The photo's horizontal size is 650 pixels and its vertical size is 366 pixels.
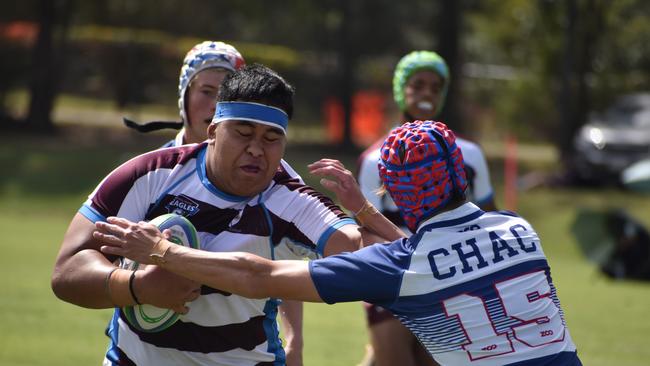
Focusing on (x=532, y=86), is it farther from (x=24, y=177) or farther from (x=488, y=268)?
(x=488, y=268)

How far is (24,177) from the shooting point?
24734mm

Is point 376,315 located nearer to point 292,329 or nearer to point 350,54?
point 292,329

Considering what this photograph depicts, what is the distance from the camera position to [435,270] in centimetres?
375

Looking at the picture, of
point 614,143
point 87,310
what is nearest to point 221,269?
point 87,310

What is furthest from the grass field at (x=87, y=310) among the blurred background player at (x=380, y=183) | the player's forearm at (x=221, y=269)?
the player's forearm at (x=221, y=269)

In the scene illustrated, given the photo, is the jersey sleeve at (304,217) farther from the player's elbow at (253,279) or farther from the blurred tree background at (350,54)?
the blurred tree background at (350,54)

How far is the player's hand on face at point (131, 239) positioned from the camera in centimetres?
393

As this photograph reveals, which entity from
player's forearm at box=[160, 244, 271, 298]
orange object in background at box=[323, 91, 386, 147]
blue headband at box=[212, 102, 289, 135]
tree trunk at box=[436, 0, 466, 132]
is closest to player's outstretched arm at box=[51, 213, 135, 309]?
player's forearm at box=[160, 244, 271, 298]

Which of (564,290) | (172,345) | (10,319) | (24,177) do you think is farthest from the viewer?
(24,177)

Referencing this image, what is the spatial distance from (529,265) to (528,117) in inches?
1141

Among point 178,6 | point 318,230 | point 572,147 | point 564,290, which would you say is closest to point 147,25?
point 178,6

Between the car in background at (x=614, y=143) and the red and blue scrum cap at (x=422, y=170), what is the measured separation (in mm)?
20816

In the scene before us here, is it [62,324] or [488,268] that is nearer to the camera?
[488,268]

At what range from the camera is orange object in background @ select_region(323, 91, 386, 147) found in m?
30.4
